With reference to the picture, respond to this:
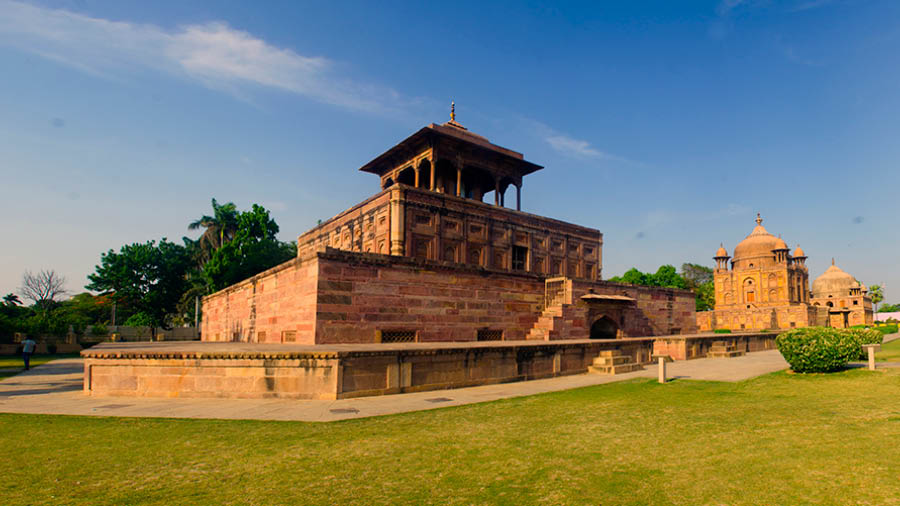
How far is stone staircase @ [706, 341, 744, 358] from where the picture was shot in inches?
911

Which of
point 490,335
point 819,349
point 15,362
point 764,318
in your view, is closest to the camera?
point 819,349

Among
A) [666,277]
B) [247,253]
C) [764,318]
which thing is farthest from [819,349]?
[666,277]

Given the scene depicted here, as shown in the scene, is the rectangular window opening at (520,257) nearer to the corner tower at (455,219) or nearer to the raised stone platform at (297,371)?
the corner tower at (455,219)

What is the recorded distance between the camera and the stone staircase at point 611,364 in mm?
16375

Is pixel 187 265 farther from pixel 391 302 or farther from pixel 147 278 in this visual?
pixel 391 302

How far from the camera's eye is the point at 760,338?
27.8 metres

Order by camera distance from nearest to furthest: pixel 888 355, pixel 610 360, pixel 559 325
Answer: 1. pixel 610 360
2. pixel 888 355
3. pixel 559 325

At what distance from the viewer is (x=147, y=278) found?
4838 cm

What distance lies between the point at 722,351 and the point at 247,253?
39847mm

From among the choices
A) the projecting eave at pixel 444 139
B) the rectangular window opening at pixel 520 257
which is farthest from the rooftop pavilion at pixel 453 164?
the rectangular window opening at pixel 520 257

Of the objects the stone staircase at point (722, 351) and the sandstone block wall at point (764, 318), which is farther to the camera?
the sandstone block wall at point (764, 318)

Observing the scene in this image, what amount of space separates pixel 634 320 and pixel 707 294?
67259 mm

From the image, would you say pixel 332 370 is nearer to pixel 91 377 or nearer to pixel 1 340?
pixel 91 377

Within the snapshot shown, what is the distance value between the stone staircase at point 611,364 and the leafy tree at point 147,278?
45.5 metres
